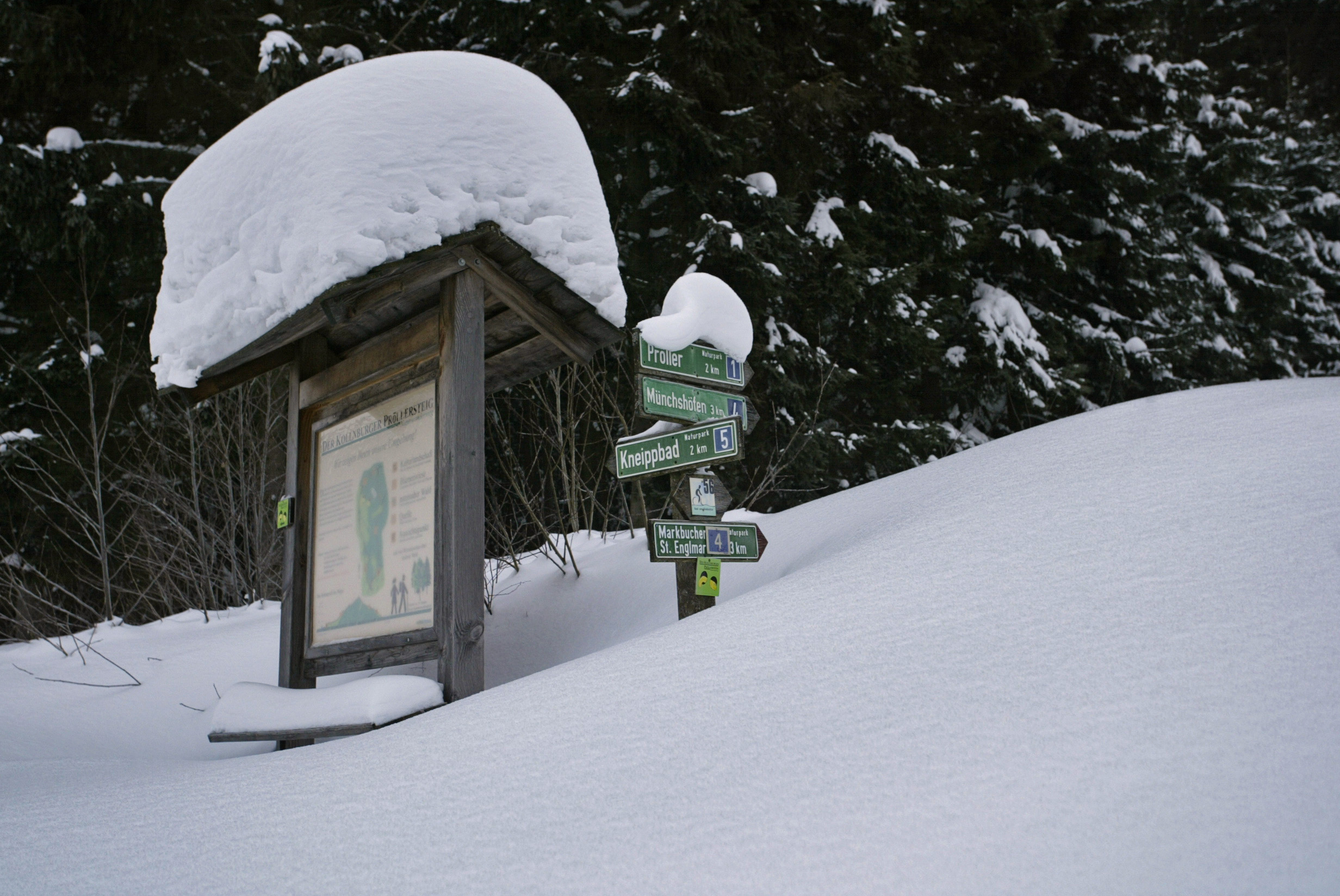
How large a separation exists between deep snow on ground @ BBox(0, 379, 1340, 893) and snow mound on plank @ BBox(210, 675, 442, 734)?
0.33 m

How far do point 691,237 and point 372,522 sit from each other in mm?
6294

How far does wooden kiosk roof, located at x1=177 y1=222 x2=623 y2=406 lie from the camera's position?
11.2 feet

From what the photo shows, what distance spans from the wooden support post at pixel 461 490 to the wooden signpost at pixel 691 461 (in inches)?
25.7

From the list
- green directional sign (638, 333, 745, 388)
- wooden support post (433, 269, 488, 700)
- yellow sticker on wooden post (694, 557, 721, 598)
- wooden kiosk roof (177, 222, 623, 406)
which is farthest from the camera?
green directional sign (638, 333, 745, 388)

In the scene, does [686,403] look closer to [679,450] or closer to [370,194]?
[679,450]

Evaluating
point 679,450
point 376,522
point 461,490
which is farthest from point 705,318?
point 376,522

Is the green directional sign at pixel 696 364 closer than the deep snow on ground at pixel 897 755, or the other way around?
the deep snow on ground at pixel 897 755

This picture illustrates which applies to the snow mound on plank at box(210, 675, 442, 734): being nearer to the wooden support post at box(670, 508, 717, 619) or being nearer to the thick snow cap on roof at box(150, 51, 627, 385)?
the wooden support post at box(670, 508, 717, 619)

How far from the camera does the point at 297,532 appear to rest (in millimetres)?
4133

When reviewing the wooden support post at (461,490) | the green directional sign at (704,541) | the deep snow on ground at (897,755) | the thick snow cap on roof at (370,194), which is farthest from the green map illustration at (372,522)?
the green directional sign at (704,541)

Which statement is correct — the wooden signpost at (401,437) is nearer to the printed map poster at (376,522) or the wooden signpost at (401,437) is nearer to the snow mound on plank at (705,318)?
the printed map poster at (376,522)

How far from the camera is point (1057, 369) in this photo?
36.6ft

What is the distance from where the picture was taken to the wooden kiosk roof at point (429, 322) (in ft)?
11.2

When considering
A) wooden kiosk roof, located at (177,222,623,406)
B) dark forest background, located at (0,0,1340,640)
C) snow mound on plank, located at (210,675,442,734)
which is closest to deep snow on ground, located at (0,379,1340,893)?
snow mound on plank, located at (210,675,442,734)
